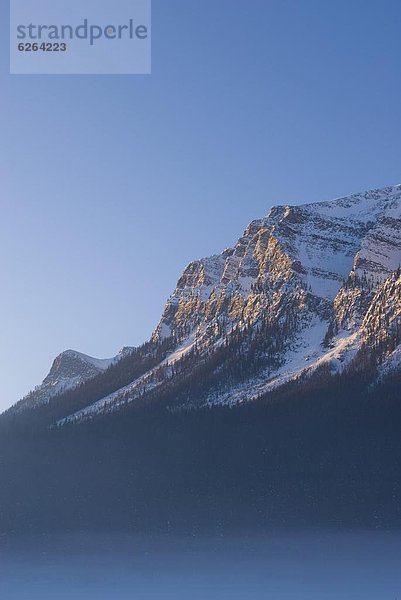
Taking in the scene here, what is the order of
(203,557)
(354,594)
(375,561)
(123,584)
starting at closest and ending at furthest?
(354,594)
(123,584)
(375,561)
(203,557)

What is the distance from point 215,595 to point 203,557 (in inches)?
1714

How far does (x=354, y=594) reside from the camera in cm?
14925

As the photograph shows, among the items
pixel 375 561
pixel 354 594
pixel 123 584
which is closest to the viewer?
pixel 354 594

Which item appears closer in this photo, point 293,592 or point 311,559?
point 293,592

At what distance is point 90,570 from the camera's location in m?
185

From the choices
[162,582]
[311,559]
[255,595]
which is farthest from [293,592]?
[311,559]

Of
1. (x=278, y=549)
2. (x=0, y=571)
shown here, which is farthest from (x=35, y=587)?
(x=278, y=549)

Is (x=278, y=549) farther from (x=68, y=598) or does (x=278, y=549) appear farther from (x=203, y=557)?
(x=68, y=598)

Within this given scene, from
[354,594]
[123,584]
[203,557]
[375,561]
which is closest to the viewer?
[354,594]

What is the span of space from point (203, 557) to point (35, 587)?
37.9 metres

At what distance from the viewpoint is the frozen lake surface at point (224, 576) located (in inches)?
6024

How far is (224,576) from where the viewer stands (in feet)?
567

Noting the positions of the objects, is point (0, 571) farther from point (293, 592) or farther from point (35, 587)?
point (293, 592)

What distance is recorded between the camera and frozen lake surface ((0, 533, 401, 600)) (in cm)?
15300
